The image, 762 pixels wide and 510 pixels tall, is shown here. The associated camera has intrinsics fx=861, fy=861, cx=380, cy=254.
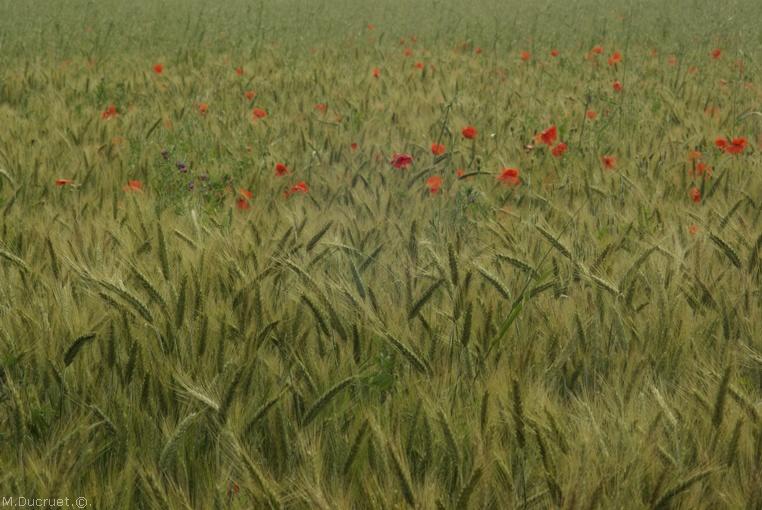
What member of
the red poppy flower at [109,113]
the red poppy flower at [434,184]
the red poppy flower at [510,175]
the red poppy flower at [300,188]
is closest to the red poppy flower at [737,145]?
the red poppy flower at [510,175]

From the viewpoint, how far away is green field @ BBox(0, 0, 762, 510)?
1092mm

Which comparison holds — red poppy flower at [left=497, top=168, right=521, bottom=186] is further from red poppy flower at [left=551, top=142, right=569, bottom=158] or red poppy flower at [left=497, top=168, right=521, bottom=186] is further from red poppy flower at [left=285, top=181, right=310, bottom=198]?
red poppy flower at [left=285, top=181, right=310, bottom=198]

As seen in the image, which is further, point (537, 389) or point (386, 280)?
point (386, 280)

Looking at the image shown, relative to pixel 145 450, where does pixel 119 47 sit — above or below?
below

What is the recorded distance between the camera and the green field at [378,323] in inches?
43.0

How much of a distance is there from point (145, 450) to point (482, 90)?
12.5 ft

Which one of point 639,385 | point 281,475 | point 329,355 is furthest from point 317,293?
point 639,385

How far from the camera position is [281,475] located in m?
1.17

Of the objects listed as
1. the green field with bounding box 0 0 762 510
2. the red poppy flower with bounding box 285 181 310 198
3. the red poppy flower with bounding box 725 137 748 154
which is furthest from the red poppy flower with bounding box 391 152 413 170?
the red poppy flower with bounding box 725 137 748 154

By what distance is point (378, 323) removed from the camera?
4.77ft

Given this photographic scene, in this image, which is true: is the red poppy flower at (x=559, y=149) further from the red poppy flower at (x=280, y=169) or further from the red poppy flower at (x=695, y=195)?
the red poppy flower at (x=280, y=169)

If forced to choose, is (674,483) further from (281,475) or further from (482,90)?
(482,90)

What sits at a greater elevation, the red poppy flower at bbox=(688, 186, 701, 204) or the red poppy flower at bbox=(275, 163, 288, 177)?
the red poppy flower at bbox=(688, 186, 701, 204)

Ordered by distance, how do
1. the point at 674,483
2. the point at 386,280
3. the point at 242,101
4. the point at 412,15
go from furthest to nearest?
1. the point at 412,15
2. the point at 242,101
3. the point at 386,280
4. the point at 674,483
